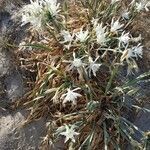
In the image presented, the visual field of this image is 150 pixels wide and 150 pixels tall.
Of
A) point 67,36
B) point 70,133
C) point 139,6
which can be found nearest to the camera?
point 70,133

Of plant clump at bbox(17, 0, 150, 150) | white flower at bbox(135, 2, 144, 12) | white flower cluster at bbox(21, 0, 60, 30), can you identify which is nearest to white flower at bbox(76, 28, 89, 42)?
plant clump at bbox(17, 0, 150, 150)

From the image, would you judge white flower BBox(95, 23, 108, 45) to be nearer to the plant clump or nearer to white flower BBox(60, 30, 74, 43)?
the plant clump

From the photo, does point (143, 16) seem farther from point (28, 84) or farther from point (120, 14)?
point (28, 84)

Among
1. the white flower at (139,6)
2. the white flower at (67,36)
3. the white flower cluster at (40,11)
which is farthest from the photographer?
the white flower at (139,6)

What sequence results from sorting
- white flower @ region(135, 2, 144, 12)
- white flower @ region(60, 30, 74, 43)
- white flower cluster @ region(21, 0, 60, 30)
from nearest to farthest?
white flower cluster @ region(21, 0, 60, 30) → white flower @ region(60, 30, 74, 43) → white flower @ region(135, 2, 144, 12)

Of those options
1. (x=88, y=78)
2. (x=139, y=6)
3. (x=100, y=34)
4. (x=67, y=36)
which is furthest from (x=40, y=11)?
(x=139, y=6)

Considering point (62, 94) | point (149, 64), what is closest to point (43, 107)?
point (62, 94)

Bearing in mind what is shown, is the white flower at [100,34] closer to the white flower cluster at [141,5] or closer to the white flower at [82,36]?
the white flower at [82,36]

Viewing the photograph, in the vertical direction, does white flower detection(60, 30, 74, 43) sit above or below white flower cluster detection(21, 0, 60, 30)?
below

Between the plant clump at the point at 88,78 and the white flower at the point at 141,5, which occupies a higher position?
the white flower at the point at 141,5

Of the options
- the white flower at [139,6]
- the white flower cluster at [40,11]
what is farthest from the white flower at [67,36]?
the white flower at [139,6]

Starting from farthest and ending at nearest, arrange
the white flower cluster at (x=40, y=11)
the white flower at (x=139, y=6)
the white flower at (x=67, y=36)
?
the white flower at (x=139, y=6), the white flower at (x=67, y=36), the white flower cluster at (x=40, y=11)

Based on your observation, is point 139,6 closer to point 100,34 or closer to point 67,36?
point 100,34
